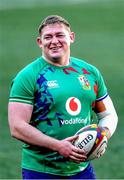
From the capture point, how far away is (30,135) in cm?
726

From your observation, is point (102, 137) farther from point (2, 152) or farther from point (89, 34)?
point (89, 34)

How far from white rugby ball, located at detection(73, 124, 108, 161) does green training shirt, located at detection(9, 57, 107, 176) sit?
3.5 inches

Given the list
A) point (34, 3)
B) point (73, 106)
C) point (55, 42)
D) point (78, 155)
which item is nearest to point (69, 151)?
point (78, 155)

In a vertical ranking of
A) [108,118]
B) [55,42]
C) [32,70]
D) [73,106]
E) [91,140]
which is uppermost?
[55,42]

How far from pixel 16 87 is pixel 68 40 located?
69cm

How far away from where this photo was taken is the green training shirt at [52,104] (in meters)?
7.41

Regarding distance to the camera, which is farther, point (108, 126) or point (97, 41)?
point (97, 41)

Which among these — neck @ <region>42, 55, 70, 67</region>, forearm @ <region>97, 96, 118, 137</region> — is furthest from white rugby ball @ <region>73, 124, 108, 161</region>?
neck @ <region>42, 55, 70, 67</region>

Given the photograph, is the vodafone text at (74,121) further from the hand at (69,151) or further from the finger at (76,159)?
the finger at (76,159)

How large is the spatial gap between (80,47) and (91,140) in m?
22.4

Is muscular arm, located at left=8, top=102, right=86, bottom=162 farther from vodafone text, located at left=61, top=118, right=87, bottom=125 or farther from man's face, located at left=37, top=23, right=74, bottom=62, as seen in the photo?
man's face, located at left=37, top=23, right=74, bottom=62

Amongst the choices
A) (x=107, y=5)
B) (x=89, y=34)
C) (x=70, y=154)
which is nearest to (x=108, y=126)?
(x=70, y=154)

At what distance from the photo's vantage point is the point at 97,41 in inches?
1291

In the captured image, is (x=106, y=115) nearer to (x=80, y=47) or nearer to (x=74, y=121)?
(x=74, y=121)
